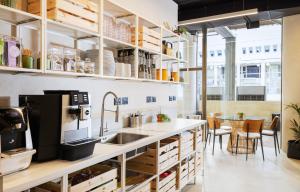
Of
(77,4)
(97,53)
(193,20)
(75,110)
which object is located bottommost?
(75,110)

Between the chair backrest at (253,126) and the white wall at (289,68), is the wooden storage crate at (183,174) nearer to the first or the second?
the chair backrest at (253,126)

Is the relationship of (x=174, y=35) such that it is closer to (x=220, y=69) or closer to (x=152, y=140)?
(x=152, y=140)

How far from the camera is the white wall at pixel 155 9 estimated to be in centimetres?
332

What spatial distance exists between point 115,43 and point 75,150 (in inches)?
55.6

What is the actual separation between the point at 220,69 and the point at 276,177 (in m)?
4.38

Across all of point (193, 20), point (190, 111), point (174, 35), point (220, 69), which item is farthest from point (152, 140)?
point (220, 69)

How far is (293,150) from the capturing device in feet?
16.4

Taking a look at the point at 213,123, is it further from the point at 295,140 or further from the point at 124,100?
the point at 124,100

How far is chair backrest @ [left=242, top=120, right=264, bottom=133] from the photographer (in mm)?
5160

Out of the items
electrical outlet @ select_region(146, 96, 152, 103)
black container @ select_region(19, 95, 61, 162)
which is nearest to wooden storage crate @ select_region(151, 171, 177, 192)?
electrical outlet @ select_region(146, 96, 152, 103)

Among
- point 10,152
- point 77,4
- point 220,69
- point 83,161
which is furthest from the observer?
point 220,69

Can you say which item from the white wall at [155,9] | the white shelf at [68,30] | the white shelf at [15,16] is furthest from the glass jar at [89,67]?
the white wall at [155,9]

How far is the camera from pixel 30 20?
1810 millimetres

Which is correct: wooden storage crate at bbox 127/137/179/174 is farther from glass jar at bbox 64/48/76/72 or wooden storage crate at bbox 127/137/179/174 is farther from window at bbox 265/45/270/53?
window at bbox 265/45/270/53
